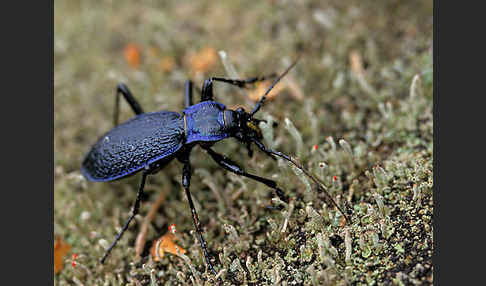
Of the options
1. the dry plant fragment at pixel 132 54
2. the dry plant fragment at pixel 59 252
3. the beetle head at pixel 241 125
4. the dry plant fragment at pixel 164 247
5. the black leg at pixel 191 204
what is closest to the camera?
the black leg at pixel 191 204

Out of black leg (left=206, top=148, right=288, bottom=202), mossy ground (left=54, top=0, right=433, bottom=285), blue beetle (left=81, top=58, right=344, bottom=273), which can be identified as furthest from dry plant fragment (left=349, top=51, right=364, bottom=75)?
black leg (left=206, top=148, right=288, bottom=202)

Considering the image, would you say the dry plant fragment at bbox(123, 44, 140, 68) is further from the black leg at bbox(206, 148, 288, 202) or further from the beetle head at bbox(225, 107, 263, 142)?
the beetle head at bbox(225, 107, 263, 142)

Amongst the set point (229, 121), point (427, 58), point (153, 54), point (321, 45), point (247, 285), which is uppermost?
point (153, 54)

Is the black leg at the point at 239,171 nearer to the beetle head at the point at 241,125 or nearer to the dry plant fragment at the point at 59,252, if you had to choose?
the beetle head at the point at 241,125

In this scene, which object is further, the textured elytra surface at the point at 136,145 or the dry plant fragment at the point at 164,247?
the textured elytra surface at the point at 136,145

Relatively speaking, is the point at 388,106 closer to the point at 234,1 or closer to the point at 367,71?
the point at 367,71

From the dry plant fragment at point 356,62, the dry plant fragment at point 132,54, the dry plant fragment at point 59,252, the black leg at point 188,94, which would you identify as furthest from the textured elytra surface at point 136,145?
the dry plant fragment at point 356,62

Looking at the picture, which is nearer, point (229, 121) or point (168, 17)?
point (229, 121)

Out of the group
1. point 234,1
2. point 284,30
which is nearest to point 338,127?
point 284,30
